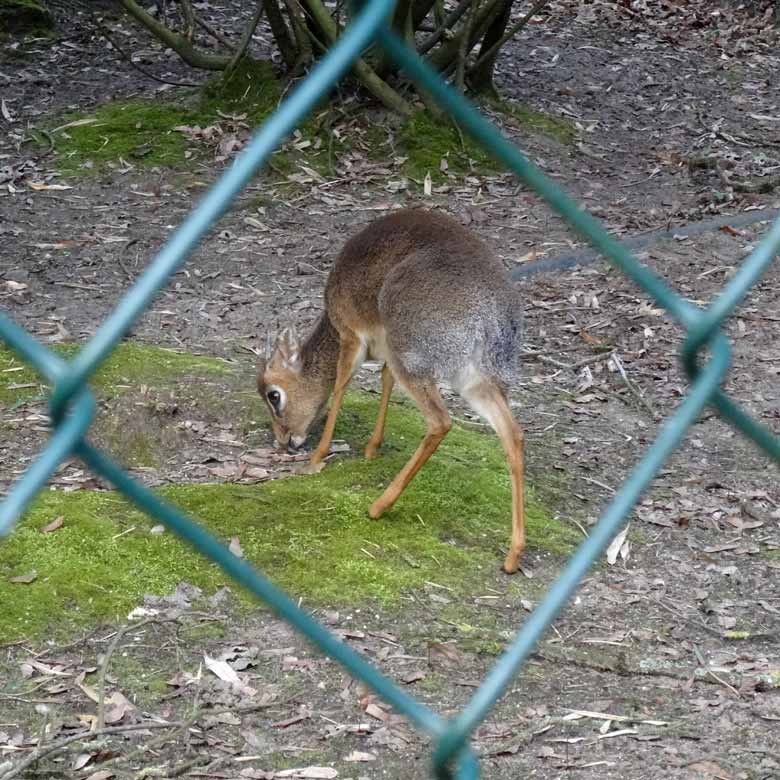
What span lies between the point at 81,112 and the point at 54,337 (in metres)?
3.93

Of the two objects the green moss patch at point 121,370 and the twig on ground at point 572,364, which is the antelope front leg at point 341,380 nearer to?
the green moss patch at point 121,370

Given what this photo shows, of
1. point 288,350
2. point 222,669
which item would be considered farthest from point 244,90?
point 222,669

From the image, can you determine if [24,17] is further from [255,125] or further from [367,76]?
[367,76]

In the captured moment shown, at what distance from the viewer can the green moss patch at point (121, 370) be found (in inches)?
221

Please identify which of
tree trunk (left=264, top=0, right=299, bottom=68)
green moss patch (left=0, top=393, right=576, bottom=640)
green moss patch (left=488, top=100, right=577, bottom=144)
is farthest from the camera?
green moss patch (left=488, top=100, right=577, bottom=144)

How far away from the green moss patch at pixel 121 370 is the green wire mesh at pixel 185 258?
14.3ft

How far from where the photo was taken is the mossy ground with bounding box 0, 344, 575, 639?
159 inches

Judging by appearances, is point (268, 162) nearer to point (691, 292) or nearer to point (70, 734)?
point (691, 292)

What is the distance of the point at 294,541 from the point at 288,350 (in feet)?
5.18

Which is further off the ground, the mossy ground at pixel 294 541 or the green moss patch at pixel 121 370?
the mossy ground at pixel 294 541

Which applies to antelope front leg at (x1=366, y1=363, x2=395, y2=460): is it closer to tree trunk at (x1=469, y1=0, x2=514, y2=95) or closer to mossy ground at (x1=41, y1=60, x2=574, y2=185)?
mossy ground at (x1=41, y1=60, x2=574, y2=185)

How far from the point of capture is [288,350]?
19.1 ft

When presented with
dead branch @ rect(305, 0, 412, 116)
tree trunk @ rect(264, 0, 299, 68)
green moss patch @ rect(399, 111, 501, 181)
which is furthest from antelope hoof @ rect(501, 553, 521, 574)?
tree trunk @ rect(264, 0, 299, 68)

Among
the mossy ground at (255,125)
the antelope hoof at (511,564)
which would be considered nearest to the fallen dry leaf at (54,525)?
the antelope hoof at (511,564)
